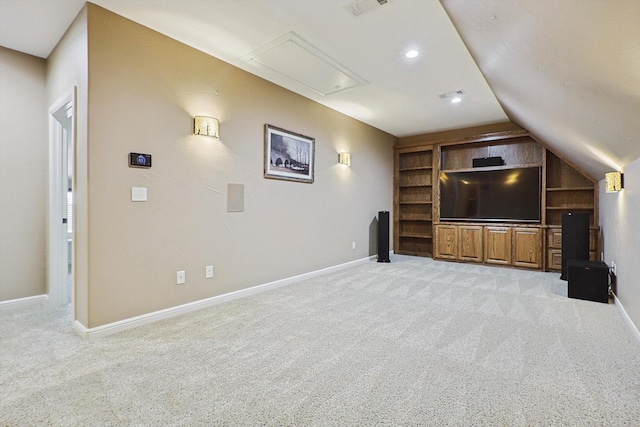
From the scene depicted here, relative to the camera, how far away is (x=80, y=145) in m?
2.45

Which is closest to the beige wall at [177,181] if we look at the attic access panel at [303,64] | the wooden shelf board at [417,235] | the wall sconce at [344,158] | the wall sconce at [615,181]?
the attic access panel at [303,64]

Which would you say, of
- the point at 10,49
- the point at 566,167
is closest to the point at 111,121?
the point at 10,49

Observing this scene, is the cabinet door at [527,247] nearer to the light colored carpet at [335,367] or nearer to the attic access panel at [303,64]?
the light colored carpet at [335,367]

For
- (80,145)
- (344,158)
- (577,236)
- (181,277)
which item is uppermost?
(344,158)

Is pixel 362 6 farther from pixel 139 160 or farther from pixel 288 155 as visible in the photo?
pixel 139 160

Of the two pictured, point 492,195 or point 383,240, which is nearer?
point 492,195

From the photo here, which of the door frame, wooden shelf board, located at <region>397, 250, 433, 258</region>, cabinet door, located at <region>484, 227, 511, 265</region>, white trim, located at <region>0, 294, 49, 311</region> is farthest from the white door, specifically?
cabinet door, located at <region>484, 227, 511, 265</region>

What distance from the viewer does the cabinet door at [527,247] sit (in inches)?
194

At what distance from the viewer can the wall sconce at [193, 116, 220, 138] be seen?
9.83ft

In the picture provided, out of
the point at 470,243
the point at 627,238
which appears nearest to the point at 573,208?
the point at 470,243

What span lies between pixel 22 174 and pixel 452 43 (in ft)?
14.6

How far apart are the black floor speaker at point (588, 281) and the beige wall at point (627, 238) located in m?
0.12

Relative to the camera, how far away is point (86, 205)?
2.37 metres

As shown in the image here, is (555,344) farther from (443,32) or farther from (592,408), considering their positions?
(443,32)
